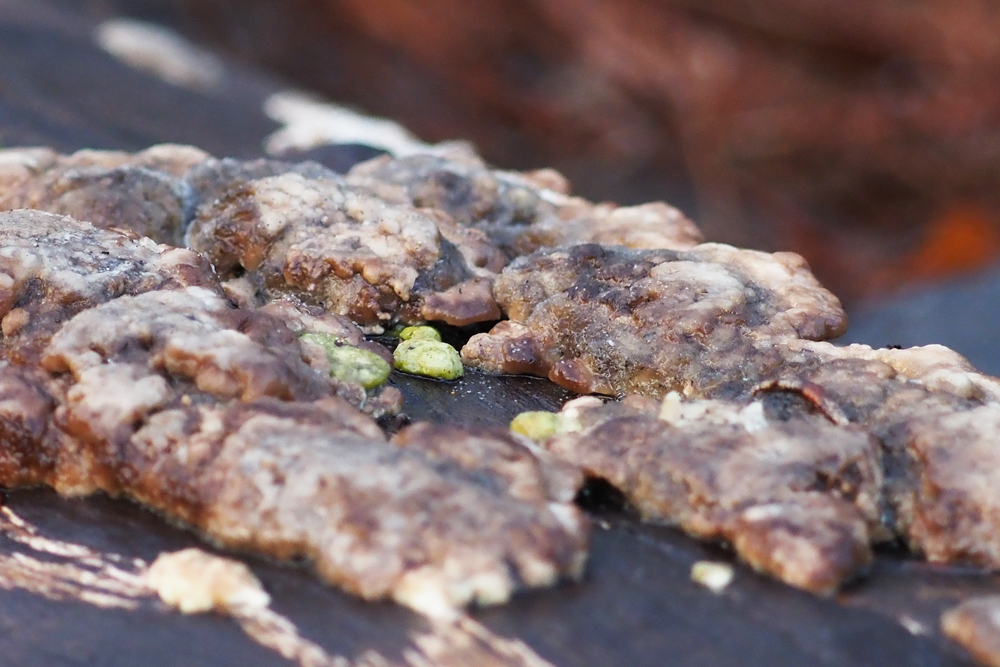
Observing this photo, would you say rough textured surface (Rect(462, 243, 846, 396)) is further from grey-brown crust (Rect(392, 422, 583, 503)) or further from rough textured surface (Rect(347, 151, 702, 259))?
grey-brown crust (Rect(392, 422, 583, 503))

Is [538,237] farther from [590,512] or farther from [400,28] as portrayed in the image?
[400,28]

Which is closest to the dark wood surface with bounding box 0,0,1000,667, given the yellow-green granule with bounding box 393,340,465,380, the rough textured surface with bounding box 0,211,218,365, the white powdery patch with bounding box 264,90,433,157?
the rough textured surface with bounding box 0,211,218,365

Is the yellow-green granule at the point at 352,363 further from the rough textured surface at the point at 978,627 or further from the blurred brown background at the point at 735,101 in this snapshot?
the blurred brown background at the point at 735,101

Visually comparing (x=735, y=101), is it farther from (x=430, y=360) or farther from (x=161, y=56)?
(x=430, y=360)

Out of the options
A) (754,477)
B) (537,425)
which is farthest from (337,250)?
(754,477)

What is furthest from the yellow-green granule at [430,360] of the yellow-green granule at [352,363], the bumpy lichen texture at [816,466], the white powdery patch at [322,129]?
the white powdery patch at [322,129]
